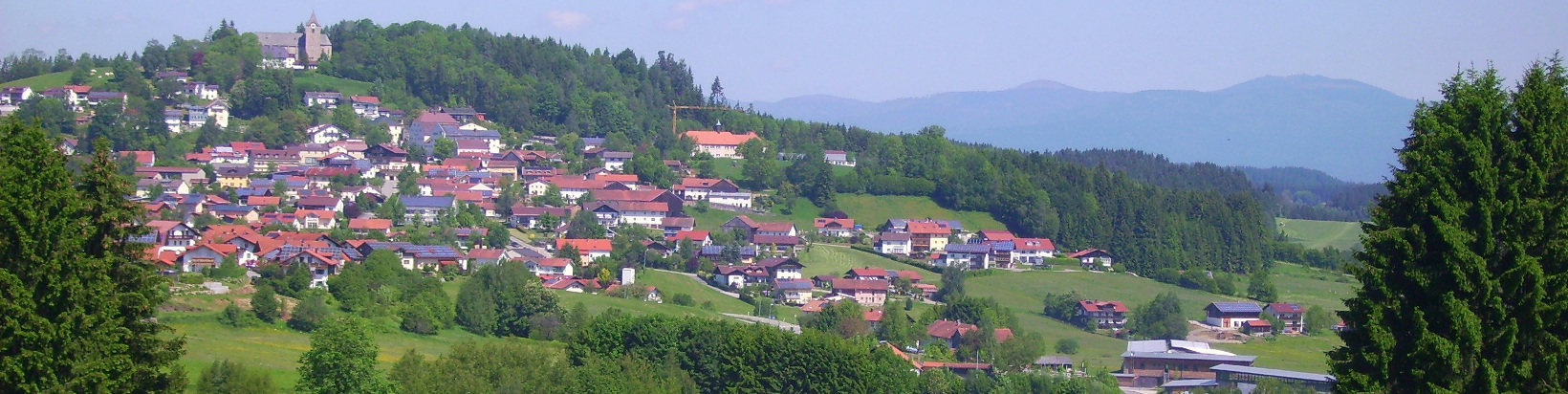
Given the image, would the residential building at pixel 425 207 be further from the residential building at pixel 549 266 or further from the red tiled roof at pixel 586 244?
the residential building at pixel 549 266

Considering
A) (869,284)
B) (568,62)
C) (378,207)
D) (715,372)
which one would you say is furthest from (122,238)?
(568,62)

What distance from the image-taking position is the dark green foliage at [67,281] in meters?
9.16

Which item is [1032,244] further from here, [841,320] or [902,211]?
[841,320]

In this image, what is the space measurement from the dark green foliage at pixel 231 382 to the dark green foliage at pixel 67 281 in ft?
32.1

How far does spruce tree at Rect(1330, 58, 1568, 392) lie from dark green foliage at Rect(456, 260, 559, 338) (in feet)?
91.9

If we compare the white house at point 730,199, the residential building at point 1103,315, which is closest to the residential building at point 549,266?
the residential building at point 1103,315

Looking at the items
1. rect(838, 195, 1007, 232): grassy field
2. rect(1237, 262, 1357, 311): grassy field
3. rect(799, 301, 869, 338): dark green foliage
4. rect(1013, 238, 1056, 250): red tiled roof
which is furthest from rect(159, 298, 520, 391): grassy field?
rect(838, 195, 1007, 232): grassy field

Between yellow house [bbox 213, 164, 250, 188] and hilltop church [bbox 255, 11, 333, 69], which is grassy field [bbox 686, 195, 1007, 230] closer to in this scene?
yellow house [bbox 213, 164, 250, 188]

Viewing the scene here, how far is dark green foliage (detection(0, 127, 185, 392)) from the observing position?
9164 millimetres

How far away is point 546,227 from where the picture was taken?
51.9 metres

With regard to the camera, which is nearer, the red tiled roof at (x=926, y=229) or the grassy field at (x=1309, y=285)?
the grassy field at (x=1309, y=285)

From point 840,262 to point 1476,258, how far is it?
43.1m

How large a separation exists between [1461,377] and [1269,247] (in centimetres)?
5757

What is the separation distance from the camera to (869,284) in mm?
45156
